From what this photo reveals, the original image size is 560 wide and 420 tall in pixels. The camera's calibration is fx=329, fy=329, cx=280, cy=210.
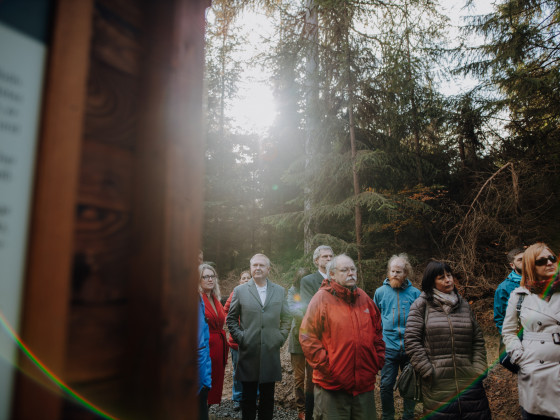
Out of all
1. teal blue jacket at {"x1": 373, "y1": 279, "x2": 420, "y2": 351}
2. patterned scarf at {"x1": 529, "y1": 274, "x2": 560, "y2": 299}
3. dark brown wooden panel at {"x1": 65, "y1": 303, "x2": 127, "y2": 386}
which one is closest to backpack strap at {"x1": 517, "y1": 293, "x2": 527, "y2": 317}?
patterned scarf at {"x1": 529, "y1": 274, "x2": 560, "y2": 299}

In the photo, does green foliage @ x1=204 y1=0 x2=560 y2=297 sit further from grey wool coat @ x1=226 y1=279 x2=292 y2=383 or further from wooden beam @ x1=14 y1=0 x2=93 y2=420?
wooden beam @ x1=14 y1=0 x2=93 y2=420

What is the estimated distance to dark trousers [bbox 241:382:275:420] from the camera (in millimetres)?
4000

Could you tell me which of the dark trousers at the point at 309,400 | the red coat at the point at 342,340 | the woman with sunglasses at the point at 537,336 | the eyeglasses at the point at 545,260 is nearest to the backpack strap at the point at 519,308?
the woman with sunglasses at the point at 537,336

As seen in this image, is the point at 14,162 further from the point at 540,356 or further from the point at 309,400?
the point at 309,400

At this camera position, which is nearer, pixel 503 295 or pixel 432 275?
pixel 432 275

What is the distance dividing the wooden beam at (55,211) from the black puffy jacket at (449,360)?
10.8ft

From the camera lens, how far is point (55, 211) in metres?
0.85

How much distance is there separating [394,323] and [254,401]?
206cm

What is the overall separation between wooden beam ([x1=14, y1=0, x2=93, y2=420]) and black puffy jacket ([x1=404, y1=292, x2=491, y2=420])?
3295 millimetres

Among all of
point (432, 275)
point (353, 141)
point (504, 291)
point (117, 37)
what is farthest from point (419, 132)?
point (117, 37)

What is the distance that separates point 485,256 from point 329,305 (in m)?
7.03

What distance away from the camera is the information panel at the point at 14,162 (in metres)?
0.79

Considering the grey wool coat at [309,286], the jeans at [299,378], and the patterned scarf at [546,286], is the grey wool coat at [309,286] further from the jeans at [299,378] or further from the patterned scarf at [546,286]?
the patterned scarf at [546,286]

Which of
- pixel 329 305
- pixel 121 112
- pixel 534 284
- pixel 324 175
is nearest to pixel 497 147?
pixel 324 175
